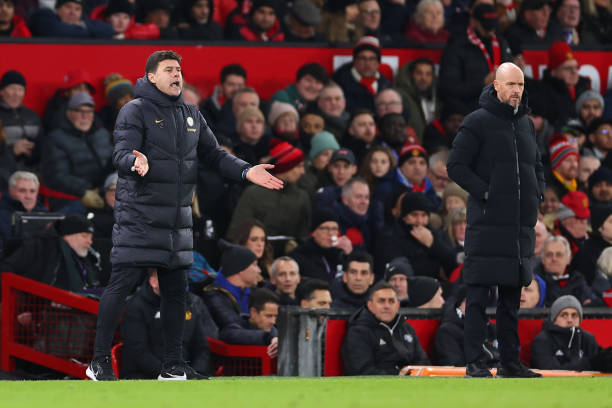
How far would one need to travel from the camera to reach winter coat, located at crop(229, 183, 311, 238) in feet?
47.9

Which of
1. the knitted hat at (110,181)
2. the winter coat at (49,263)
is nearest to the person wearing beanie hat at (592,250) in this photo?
the knitted hat at (110,181)

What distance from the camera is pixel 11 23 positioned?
16094 millimetres

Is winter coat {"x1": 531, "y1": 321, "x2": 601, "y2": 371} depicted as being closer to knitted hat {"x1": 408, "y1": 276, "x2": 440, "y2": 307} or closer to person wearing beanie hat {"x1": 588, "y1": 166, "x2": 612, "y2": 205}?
knitted hat {"x1": 408, "y1": 276, "x2": 440, "y2": 307}

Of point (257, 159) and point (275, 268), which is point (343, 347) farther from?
point (257, 159)

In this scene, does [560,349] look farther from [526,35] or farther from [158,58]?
[526,35]

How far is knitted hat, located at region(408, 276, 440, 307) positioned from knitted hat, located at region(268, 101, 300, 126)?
320cm

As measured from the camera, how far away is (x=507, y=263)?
31.4 feet

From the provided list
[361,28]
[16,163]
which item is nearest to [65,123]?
[16,163]

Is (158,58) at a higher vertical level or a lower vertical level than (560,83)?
lower

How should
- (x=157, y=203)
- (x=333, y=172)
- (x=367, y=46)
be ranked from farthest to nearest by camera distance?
(x=367, y=46)
(x=333, y=172)
(x=157, y=203)

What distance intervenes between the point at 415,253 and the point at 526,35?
18.2 feet

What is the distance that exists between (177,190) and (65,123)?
605 cm

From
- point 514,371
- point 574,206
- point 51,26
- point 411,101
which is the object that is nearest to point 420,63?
point 411,101

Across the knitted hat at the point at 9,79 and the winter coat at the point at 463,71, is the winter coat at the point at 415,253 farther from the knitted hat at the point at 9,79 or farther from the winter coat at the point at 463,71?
the knitted hat at the point at 9,79
